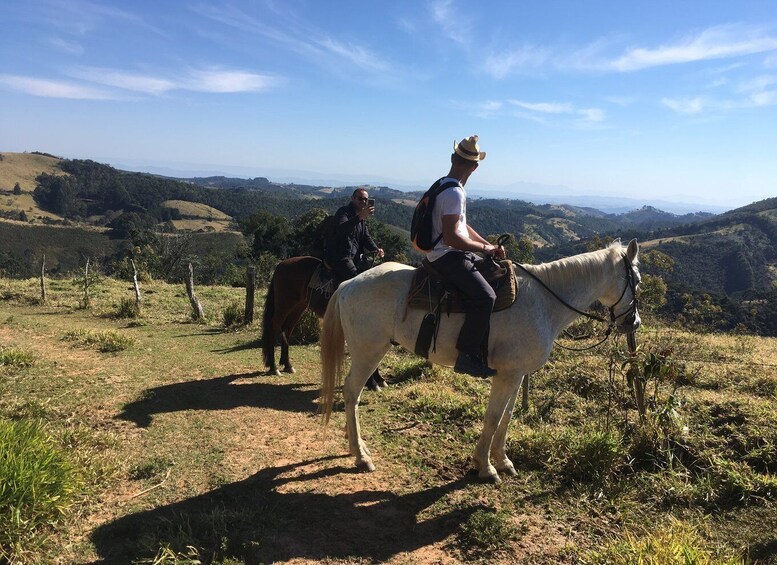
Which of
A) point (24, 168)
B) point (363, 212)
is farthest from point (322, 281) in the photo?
point (24, 168)

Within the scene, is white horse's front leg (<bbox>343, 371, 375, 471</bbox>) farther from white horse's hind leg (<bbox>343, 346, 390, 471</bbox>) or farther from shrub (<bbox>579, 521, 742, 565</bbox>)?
shrub (<bbox>579, 521, 742, 565</bbox>)

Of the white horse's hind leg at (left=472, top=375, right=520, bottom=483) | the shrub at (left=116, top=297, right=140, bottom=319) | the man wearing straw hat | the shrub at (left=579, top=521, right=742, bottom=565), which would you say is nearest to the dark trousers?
the man wearing straw hat

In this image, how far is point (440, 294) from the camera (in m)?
4.26

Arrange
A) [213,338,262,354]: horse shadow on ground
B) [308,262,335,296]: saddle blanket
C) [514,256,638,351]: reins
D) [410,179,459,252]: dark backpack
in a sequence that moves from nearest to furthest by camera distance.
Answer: [410,179,459,252]: dark backpack → [514,256,638,351]: reins → [308,262,335,296]: saddle blanket → [213,338,262,354]: horse shadow on ground

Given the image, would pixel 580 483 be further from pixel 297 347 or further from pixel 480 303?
pixel 297 347

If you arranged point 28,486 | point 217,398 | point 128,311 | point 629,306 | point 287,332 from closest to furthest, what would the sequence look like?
point 28,486, point 629,306, point 217,398, point 287,332, point 128,311

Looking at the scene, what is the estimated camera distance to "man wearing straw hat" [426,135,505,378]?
3.95 meters

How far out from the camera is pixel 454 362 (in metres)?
4.37

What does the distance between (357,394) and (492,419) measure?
143 cm

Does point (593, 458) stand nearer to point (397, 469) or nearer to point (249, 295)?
point (397, 469)

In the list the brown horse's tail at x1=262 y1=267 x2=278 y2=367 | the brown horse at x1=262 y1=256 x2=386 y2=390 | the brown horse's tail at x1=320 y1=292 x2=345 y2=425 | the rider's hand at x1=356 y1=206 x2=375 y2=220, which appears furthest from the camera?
the brown horse's tail at x1=262 y1=267 x2=278 y2=367

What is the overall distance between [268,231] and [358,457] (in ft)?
146

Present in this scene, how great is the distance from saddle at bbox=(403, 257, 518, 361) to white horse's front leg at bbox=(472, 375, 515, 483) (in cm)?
36

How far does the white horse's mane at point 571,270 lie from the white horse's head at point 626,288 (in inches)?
4.7
